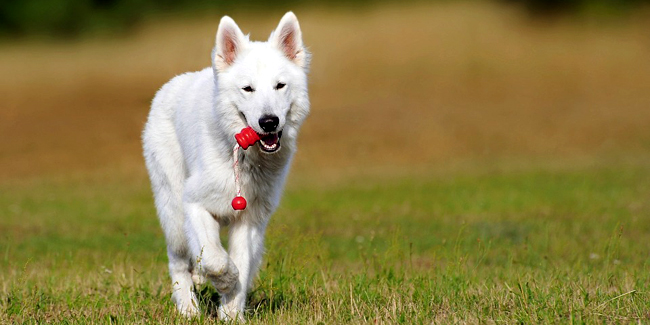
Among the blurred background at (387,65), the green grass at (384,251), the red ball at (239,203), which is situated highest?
the red ball at (239,203)

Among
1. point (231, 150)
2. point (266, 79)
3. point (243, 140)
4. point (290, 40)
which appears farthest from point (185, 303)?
point (290, 40)

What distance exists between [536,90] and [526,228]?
1857 centimetres

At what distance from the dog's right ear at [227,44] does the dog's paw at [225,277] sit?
1.36m

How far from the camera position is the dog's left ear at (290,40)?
588 cm

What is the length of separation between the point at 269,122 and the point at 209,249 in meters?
0.98

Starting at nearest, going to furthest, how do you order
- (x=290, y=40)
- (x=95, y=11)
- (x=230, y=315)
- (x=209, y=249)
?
1. (x=209, y=249)
2. (x=230, y=315)
3. (x=290, y=40)
4. (x=95, y=11)

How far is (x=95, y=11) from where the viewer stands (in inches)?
1115

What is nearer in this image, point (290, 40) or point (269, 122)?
point (269, 122)

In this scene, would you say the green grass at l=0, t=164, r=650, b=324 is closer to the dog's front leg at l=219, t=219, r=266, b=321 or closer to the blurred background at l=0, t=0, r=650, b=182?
the dog's front leg at l=219, t=219, r=266, b=321

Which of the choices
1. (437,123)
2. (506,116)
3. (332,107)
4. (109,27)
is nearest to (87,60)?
(109,27)

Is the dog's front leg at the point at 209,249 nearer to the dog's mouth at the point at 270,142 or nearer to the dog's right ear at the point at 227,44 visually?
the dog's mouth at the point at 270,142

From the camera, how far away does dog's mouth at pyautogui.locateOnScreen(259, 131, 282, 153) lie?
A: 5.45m

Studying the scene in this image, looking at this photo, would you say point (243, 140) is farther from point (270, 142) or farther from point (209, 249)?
point (209, 249)

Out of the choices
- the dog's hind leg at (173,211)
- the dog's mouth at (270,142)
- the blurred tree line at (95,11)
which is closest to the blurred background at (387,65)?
the blurred tree line at (95,11)
